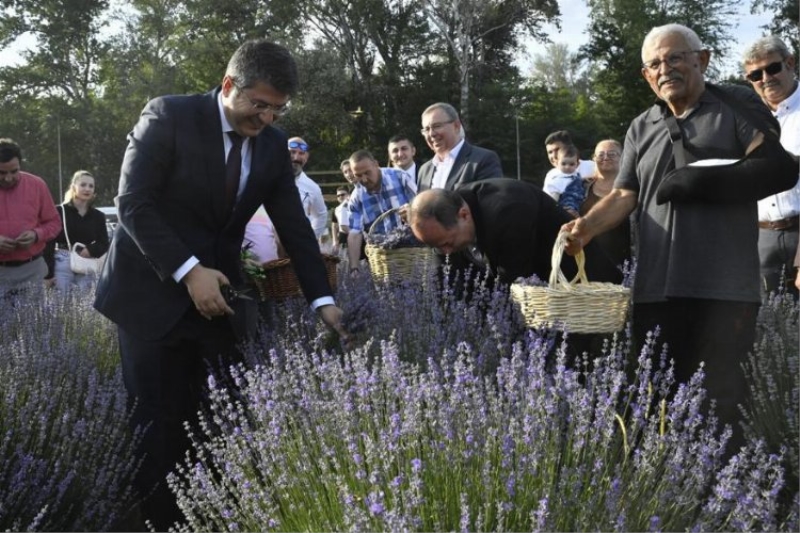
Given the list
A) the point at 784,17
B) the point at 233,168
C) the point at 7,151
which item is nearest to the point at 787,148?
the point at 233,168

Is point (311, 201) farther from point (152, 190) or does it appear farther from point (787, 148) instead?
point (152, 190)

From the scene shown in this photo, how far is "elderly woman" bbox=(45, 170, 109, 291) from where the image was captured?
770 cm

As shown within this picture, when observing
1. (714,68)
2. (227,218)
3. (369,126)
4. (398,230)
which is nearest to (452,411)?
(227,218)

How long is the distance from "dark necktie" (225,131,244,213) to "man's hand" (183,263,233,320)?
337 mm

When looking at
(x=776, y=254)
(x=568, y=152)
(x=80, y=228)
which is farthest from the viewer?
(x=80, y=228)

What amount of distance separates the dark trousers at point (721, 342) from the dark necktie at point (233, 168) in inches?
62.7

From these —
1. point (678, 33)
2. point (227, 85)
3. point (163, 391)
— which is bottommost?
point (163, 391)

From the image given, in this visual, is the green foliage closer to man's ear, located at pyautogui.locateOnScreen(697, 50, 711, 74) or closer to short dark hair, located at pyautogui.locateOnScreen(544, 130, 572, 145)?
short dark hair, located at pyautogui.locateOnScreen(544, 130, 572, 145)

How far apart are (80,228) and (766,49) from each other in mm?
5679

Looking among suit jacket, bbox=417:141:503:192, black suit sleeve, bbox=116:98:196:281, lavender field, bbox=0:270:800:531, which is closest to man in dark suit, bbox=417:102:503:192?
suit jacket, bbox=417:141:503:192

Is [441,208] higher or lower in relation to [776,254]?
higher

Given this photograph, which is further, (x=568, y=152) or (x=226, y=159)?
(x=568, y=152)

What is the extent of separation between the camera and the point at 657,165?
10.5 feet

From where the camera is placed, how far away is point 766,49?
453 centimetres
